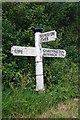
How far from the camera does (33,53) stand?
7.19 metres

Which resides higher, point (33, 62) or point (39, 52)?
point (39, 52)

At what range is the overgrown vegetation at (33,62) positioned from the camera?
5914mm

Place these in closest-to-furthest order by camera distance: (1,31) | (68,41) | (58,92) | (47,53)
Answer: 1. (58,92)
2. (47,53)
3. (1,31)
4. (68,41)

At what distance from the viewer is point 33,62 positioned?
8.08 m

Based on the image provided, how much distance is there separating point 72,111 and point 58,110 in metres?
0.22

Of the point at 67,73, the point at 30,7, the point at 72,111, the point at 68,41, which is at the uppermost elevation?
the point at 30,7

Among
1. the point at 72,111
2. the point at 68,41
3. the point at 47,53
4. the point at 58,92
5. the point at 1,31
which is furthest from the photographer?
the point at 68,41

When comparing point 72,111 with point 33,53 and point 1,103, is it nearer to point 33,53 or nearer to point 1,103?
point 1,103

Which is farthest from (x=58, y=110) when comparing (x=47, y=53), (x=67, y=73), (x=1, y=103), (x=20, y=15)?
(x=20, y=15)

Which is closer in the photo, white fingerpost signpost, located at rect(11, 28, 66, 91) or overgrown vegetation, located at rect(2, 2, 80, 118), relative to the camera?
overgrown vegetation, located at rect(2, 2, 80, 118)

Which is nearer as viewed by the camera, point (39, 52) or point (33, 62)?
point (39, 52)

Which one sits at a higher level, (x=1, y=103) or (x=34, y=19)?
(x=34, y=19)

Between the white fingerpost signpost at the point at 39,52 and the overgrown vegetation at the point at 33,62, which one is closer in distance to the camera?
the overgrown vegetation at the point at 33,62

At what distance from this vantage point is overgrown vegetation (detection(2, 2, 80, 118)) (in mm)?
5914
